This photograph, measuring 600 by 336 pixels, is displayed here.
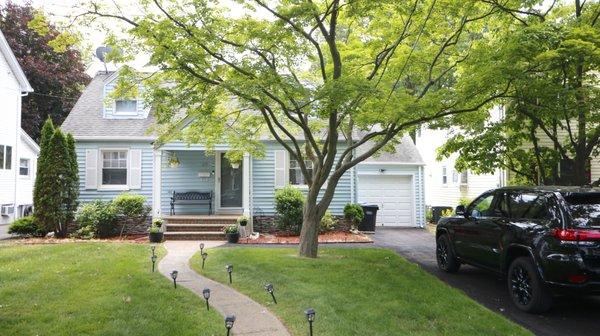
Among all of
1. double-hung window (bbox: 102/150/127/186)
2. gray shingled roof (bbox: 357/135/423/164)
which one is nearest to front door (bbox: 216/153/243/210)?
double-hung window (bbox: 102/150/127/186)

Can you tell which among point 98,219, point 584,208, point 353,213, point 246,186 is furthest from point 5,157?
point 584,208

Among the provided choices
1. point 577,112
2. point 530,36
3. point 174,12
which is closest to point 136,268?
point 174,12

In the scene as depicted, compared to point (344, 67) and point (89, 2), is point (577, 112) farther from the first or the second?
point (89, 2)

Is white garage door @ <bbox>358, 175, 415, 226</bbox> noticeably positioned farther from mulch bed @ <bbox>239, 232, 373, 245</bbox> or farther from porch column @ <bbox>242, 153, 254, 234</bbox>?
porch column @ <bbox>242, 153, 254, 234</bbox>

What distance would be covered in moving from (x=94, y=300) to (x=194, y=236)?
8210 mm

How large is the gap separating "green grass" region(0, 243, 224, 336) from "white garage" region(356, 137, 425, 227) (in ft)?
37.5

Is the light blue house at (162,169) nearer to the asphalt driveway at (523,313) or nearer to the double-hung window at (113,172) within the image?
the double-hung window at (113,172)

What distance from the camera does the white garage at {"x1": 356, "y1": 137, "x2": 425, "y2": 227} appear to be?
19297mm

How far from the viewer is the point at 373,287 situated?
7.32 metres

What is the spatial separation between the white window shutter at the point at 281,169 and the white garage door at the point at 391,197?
13.9 ft

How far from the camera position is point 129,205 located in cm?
A: 1508

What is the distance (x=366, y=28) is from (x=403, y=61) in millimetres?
1574

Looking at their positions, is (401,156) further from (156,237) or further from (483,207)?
(483,207)

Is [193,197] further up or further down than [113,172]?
further down
